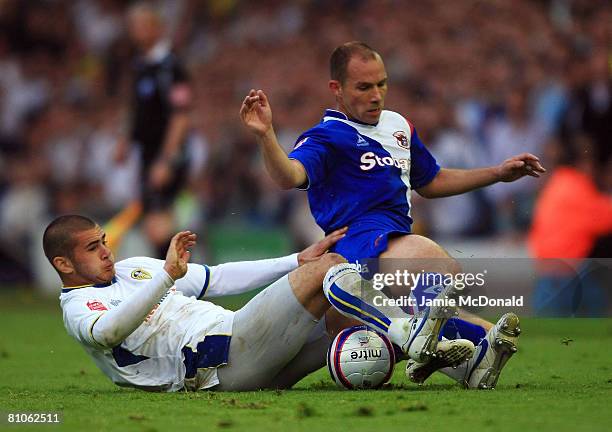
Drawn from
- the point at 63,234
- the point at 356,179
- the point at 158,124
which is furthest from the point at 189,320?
the point at 158,124

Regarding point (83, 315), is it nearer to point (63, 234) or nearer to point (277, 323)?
point (63, 234)

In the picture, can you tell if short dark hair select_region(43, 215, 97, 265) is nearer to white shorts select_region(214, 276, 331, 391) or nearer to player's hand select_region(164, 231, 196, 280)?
player's hand select_region(164, 231, 196, 280)

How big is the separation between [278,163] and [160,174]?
799cm

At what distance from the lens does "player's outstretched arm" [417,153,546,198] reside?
6.75 meters

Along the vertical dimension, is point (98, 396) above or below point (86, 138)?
below

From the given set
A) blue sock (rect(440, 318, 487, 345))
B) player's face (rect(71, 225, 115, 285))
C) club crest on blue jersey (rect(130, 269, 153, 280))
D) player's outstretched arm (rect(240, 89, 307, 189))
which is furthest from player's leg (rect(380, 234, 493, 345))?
player's face (rect(71, 225, 115, 285))

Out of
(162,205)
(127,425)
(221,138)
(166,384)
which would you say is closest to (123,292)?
(166,384)

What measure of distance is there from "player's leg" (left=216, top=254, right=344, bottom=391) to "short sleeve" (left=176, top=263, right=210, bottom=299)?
47 centimetres

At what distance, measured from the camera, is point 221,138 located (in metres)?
16.9

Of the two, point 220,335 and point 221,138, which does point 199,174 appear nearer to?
point 221,138

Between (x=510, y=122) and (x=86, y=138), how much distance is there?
21.9 ft

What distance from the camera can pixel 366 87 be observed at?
261 inches

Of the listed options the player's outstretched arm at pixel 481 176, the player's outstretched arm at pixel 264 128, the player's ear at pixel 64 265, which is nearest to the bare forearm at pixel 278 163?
the player's outstretched arm at pixel 264 128

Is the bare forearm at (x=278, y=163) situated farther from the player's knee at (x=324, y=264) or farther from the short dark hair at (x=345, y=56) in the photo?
the short dark hair at (x=345, y=56)
